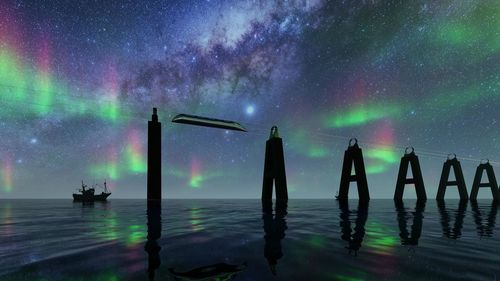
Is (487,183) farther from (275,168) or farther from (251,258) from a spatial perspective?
(251,258)

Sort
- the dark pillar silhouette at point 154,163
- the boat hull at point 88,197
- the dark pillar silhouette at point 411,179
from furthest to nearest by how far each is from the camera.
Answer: the boat hull at point 88,197 → the dark pillar silhouette at point 411,179 → the dark pillar silhouette at point 154,163

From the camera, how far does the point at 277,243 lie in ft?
Result: 28.5

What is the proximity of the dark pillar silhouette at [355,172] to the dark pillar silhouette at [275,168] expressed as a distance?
20472 mm

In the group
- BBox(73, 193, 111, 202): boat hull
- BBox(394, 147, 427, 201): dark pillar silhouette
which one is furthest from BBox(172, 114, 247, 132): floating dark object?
BBox(73, 193, 111, 202): boat hull

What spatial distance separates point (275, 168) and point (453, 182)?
80739mm

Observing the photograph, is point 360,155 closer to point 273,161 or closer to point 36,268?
point 273,161

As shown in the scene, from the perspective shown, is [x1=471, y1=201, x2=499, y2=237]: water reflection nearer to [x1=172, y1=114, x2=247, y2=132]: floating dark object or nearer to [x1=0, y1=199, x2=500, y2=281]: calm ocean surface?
[x1=0, y1=199, x2=500, y2=281]: calm ocean surface

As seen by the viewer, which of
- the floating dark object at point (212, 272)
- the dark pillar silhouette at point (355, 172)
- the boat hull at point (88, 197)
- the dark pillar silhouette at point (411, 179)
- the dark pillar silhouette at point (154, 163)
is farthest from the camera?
the boat hull at point (88, 197)

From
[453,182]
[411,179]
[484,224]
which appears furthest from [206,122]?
[453,182]

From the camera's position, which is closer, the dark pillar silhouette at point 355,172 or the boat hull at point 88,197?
the dark pillar silhouette at point 355,172

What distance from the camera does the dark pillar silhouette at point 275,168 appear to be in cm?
4556

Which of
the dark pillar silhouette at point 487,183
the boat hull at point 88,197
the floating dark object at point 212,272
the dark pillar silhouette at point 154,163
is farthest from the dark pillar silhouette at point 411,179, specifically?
the boat hull at point 88,197

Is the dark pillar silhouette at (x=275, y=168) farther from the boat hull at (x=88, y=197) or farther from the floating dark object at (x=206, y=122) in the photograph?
the boat hull at (x=88, y=197)

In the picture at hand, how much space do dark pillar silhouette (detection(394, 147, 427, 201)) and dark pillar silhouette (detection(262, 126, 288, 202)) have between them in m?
43.4
